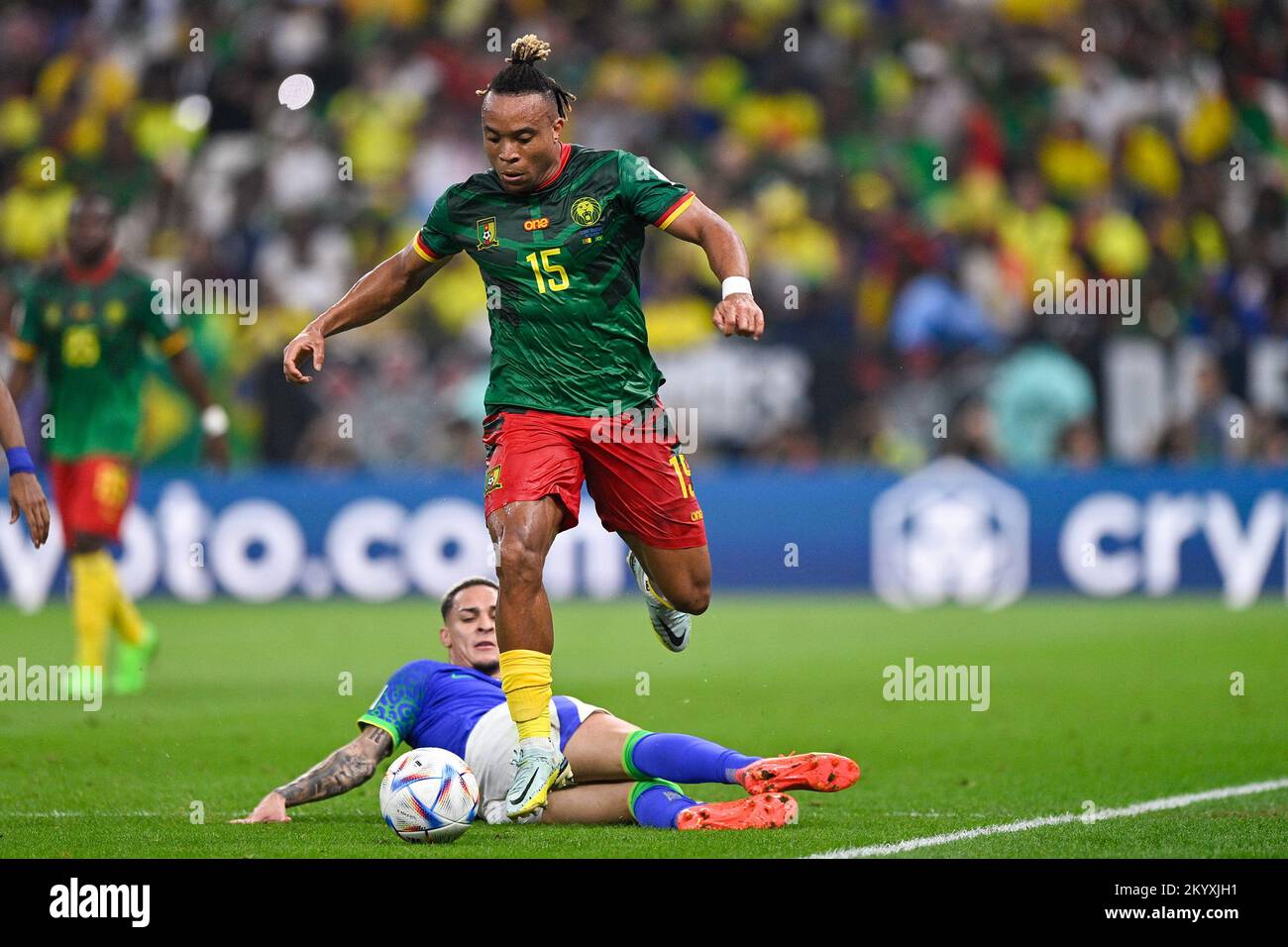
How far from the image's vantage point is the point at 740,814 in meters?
6.38

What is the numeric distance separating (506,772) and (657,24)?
1500cm

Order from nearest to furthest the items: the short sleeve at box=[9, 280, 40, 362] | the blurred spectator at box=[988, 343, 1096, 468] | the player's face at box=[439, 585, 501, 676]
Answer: the player's face at box=[439, 585, 501, 676] < the short sleeve at box=[9, 280, 40, 362] < the blurred spectator at box=[988, 343, 1096, 468]

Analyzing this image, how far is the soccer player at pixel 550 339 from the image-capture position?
6.55 metres

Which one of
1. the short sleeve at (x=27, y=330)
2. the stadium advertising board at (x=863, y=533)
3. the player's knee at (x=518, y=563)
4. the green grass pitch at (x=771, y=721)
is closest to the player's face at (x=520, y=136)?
the player's knee at (x=518, y=563)

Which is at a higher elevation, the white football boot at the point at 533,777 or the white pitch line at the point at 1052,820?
the white football boot at the point at 533,777

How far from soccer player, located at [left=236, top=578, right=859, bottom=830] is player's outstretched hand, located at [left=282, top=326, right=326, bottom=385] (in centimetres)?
115

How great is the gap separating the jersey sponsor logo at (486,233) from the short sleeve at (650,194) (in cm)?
49

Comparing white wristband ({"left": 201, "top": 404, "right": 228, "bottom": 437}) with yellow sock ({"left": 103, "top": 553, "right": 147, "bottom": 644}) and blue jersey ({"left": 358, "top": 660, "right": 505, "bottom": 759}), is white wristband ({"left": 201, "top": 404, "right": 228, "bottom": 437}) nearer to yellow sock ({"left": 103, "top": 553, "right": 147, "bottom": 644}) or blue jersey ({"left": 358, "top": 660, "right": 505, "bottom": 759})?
yellow sock ({"left": 103, "top": 553, "right": 147, "bottom": 644})

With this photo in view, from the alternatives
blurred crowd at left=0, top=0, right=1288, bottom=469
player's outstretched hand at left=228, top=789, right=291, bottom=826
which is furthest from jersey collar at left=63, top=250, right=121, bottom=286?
blurred crowd at left=0, top=0, right=1288, bottom=469

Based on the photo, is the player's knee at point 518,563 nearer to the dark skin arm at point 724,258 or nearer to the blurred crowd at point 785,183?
the dark skin arm at point 724,258

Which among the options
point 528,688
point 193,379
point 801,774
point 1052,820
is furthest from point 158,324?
point 1052,820

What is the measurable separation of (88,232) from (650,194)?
209 inches

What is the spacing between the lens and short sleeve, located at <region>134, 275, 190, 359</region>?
11188 millimetres

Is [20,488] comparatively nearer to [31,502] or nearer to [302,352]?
[31,502]
